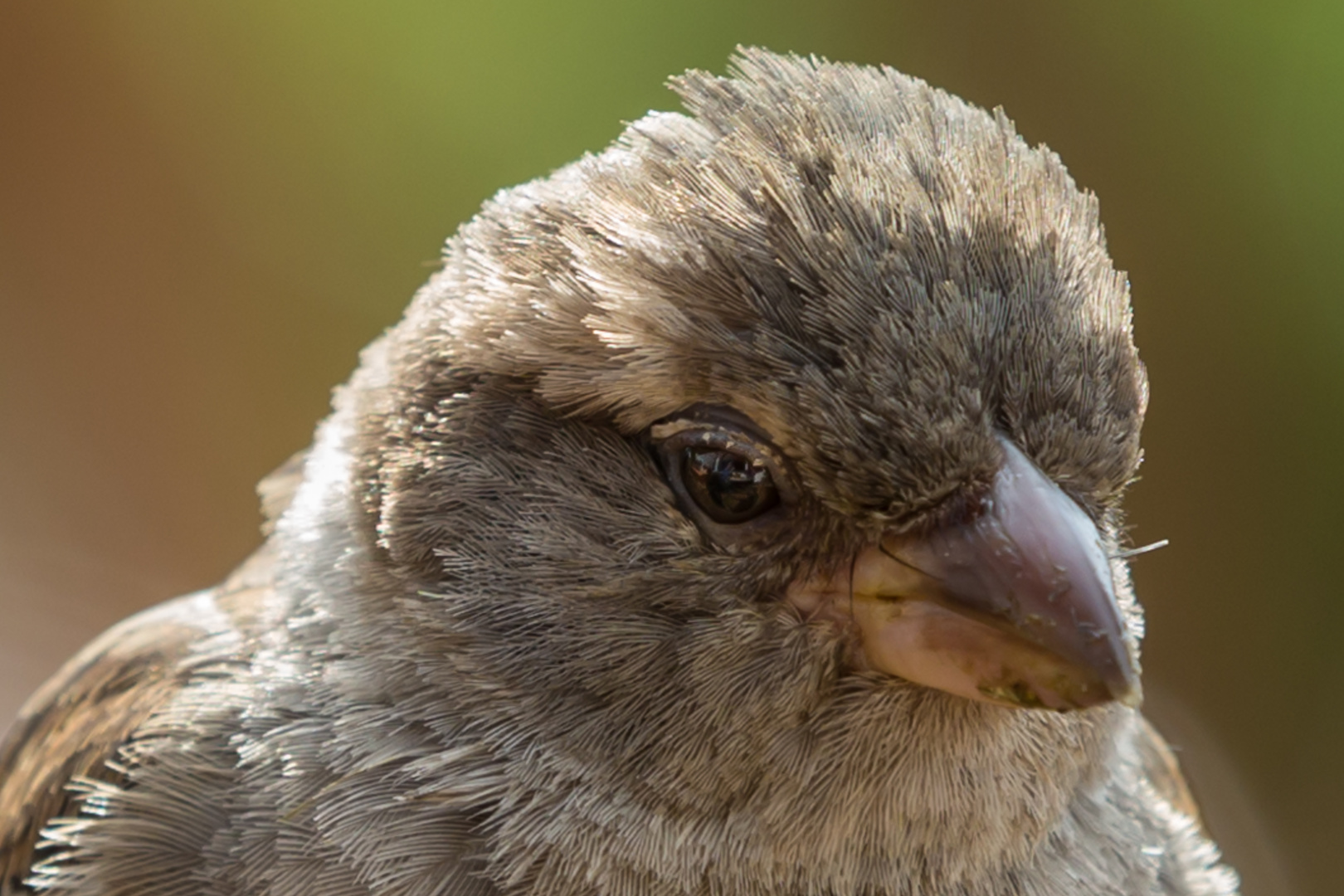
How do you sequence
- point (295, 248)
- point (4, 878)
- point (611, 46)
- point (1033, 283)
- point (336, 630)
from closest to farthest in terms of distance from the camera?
point (1033, 283), point (336, 630), point (4, 878), point (611, 46), point (295, 248)

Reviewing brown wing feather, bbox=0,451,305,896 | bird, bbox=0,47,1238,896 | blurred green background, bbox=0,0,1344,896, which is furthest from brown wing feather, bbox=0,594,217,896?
blurred green background, bbox=0,0,1344,896

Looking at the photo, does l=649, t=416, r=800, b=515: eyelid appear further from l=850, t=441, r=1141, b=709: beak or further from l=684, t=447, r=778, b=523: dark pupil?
l=850, t=441, r=1141, b=709: beak

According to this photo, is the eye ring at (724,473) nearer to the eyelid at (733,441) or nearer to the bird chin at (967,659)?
the eyelid at (733,441)

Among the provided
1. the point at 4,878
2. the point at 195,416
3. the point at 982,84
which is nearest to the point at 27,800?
the point at 4,878

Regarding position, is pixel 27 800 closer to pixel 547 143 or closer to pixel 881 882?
pixel 881 882

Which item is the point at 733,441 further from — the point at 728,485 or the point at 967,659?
the point at 967,659

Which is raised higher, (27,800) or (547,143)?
(547,143)

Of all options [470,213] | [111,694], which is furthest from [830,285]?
[470,213]
